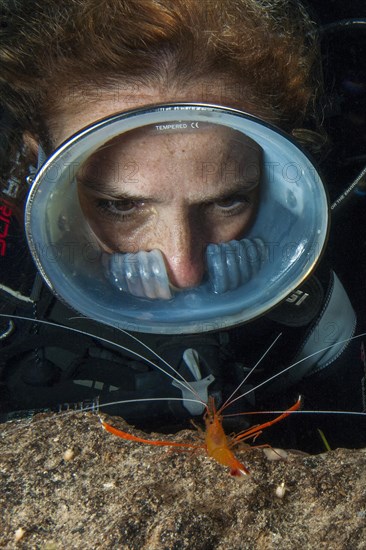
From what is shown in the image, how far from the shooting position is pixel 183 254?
6.39 ft

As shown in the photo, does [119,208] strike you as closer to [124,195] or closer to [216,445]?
[124,195]

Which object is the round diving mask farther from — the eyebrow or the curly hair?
the curly hair

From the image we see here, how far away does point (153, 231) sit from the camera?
1965 mm

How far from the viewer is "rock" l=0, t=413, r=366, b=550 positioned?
123 centimetres

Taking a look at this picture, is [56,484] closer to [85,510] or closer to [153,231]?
[85,510]

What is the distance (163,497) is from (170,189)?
1106 mm

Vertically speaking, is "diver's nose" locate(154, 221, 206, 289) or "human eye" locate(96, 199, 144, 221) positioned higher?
"human eye" locate(96, 199, 144, 221)

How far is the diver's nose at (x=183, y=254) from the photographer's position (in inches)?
75.4

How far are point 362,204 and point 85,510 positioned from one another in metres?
3.61

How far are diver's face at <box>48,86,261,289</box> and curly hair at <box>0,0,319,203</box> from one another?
0.20 metres

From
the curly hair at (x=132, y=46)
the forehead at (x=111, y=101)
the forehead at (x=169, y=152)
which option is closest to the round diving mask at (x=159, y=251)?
the forehead at (x=169, y=152)

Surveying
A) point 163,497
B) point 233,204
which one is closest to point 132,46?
point 233,204

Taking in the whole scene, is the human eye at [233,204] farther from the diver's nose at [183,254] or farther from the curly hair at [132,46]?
the curly hair at [132,46]

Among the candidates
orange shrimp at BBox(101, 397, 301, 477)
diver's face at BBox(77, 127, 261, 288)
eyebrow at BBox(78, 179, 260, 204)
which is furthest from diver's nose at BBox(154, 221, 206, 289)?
orange shrimp at BBox(101, 397, 301, 477)
